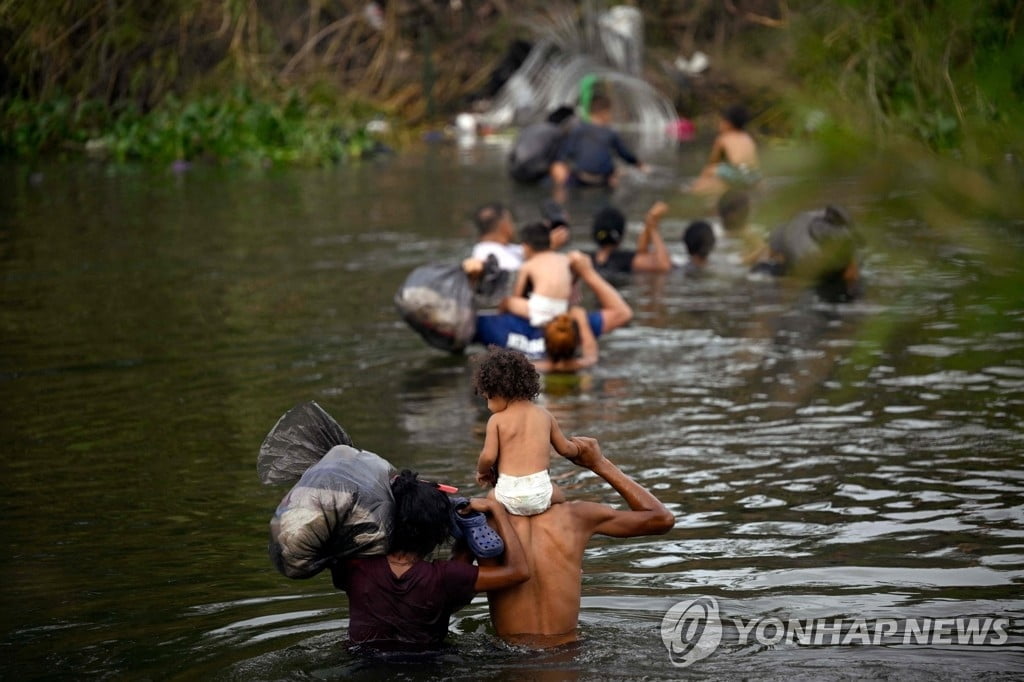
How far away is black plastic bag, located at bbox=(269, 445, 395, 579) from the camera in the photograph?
510 centimetres

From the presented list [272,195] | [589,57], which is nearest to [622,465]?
Result: [272,195]

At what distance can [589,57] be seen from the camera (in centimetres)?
2773

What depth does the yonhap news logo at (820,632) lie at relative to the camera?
5598mm

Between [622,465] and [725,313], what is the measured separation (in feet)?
15.2

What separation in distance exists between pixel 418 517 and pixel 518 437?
1.67 feet

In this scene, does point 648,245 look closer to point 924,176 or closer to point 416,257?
point 416,257

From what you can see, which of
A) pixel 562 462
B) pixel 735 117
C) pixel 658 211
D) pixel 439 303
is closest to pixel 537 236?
pixel 439 303

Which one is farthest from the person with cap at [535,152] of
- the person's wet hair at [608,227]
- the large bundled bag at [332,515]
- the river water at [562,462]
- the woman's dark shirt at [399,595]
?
the woman's dark shirt at [399,595]

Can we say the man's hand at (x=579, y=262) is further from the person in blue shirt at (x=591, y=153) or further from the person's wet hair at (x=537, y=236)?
the person in blue shirt at (x=591, y=153)

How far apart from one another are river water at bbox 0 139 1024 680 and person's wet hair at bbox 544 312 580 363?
0.97 feet

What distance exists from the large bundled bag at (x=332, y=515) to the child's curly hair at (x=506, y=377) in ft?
1.61

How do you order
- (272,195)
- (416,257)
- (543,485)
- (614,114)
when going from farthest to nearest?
1. (614,114)
2. (272,195)
3. (416,257)
4. (543,485)

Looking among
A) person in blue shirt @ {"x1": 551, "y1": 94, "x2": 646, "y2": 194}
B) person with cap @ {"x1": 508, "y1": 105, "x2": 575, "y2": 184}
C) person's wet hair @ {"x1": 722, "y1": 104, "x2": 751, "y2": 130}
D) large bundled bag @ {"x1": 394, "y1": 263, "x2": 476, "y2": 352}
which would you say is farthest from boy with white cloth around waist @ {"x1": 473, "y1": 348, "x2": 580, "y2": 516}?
person with cap @ {"x1": 508, "y1": 105, "x2": 575, "y2": 184}

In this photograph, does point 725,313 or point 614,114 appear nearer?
point 725,313
